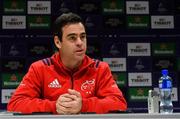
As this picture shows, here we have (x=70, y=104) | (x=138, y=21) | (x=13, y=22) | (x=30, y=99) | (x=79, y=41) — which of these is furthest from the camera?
(x=138, y=21)

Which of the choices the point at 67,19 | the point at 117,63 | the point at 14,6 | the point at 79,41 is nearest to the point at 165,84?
the point at 79,41

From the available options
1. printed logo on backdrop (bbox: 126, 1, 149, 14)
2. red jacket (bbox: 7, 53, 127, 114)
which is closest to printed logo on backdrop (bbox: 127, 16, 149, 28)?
printed logo on backdrop (bbox: 126, 1, 149, 14)

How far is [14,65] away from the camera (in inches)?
166

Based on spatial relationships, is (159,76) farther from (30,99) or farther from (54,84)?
(30,99)

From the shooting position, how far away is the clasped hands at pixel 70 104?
6.29ft

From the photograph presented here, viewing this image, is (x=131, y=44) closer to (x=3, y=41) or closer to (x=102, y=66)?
(x=3, y=41)

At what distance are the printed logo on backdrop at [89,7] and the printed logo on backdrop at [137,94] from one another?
3.01 feet

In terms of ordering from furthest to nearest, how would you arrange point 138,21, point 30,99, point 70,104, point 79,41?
point 138,21 → point 79,41 → point 30,99 → point 70,104

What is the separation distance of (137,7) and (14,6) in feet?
4.26

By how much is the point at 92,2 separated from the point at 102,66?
2073 mm

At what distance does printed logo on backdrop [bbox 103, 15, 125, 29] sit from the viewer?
14.1 feet

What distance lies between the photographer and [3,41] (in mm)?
4180

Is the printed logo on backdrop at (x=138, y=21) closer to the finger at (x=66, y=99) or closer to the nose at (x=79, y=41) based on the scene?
the nose at (x=79, y=41)

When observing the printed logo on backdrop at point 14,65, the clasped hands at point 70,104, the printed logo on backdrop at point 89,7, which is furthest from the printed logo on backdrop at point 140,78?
the clasped hands at point 70,104
